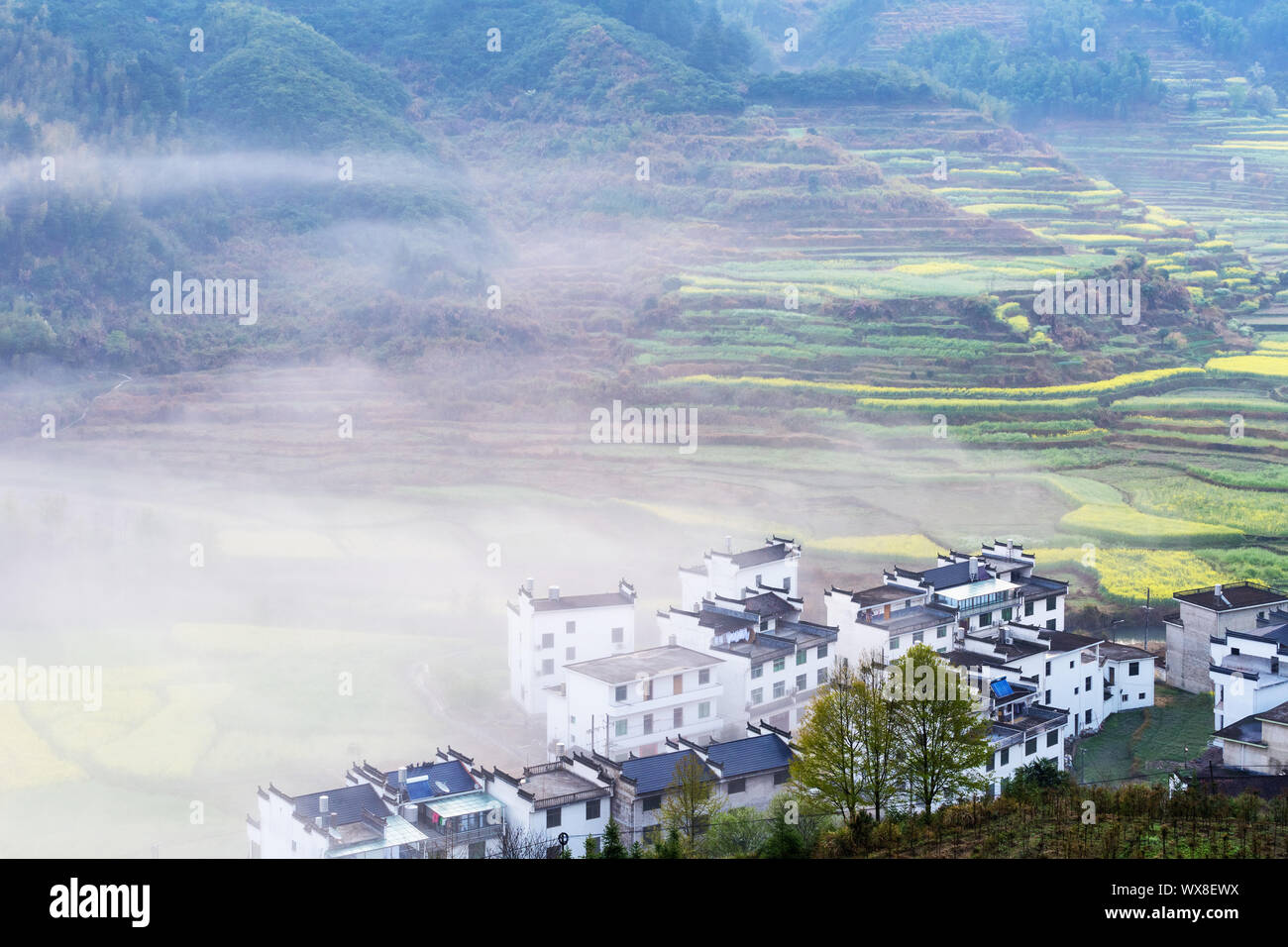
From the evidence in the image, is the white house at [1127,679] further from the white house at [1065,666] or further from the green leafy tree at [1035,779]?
the green leafy tree at [1035,779]

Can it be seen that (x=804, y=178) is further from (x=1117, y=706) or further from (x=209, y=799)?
(x=209, y=799)

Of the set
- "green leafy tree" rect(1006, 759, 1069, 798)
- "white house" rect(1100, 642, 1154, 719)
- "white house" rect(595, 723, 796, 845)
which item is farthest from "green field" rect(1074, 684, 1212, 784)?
"white house" rect(595, 723, 796, 845)

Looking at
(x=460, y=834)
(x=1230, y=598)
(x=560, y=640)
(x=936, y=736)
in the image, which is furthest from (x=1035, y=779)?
(x=1230, y=598)

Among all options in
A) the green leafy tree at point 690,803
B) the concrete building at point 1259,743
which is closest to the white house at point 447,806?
the green leafy tree at point 690,803

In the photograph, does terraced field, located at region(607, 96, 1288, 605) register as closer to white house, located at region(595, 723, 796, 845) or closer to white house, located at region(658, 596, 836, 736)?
white house, located at region(658, 596, 836, 736)

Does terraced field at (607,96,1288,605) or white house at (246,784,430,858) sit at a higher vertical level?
terraced field at (607,96,1288,605)

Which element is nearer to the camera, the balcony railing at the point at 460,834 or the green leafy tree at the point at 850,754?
the green leafy tree at the point at 850,754
